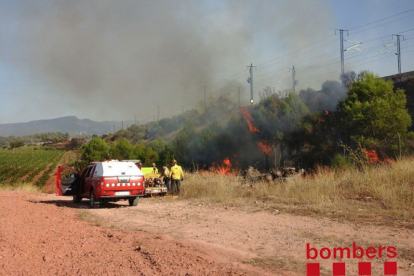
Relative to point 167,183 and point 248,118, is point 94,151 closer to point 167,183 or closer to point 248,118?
point 248,118

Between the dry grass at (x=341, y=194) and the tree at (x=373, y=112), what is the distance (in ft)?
60.0

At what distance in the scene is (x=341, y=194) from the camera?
1087cm

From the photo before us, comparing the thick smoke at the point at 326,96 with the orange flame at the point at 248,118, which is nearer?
the thick smoke at the point at 326,96

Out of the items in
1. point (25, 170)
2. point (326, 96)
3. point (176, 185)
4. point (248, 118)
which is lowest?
point (25, 170)

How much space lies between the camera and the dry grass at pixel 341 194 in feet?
29.1

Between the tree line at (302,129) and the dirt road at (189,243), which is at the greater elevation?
the tree line at (302,129)

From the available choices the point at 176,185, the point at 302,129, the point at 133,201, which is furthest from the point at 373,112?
the point at 133,201

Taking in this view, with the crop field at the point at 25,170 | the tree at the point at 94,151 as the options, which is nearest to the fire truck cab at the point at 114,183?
the crop field at the point at 25,170

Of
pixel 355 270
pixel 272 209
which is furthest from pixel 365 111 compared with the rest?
pixel 355 270

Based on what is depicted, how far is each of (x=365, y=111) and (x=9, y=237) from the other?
2999cm

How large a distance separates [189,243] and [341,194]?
5.44 metres

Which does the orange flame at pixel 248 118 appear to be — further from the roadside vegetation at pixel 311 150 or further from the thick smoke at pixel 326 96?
the thick smoke at pixel 326 96

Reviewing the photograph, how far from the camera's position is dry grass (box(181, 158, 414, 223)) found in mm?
8867

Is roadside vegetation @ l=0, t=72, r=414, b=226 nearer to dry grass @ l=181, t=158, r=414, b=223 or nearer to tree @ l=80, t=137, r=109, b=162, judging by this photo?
dry grass @ l=181, t=158, r=414, b=223
